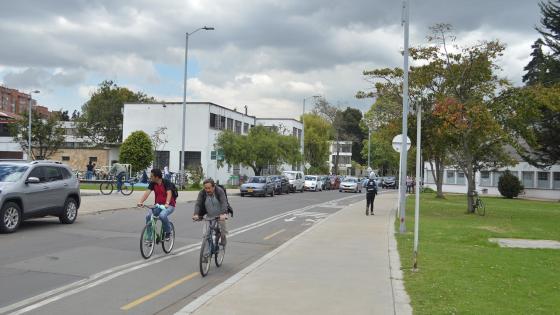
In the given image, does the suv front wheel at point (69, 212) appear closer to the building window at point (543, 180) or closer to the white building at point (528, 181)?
the white building at point (528, 181)

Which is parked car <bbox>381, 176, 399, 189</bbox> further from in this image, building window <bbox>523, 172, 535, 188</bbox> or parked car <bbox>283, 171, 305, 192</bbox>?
parked car <bbox>283, 171, 305, 192</bbox>

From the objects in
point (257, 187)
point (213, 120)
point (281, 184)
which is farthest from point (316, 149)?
point (257, 187)

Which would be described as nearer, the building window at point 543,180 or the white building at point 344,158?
the building window at point 543,180

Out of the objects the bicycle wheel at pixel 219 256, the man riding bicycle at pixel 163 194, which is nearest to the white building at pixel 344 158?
the man riding bicycle at pixel 163 194

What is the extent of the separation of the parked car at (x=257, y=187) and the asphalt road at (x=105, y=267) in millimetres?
19332

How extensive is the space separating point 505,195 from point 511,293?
47.9m

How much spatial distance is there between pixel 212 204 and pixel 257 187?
2721 cm

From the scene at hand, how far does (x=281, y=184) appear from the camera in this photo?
42.9 m

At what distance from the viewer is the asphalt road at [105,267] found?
7.44 metres

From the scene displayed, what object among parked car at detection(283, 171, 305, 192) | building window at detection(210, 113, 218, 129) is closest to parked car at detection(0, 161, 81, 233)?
parked car at detection(283, 171, 305, 192)

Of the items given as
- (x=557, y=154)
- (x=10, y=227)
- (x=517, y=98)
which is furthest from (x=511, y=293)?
(x=557, y=154)

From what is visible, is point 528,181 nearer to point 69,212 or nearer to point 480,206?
point 480,206

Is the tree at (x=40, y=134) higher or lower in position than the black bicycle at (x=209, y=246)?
higher

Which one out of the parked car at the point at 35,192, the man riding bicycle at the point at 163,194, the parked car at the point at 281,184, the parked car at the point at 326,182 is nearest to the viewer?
the man riding bicycle at the point at 163,194
